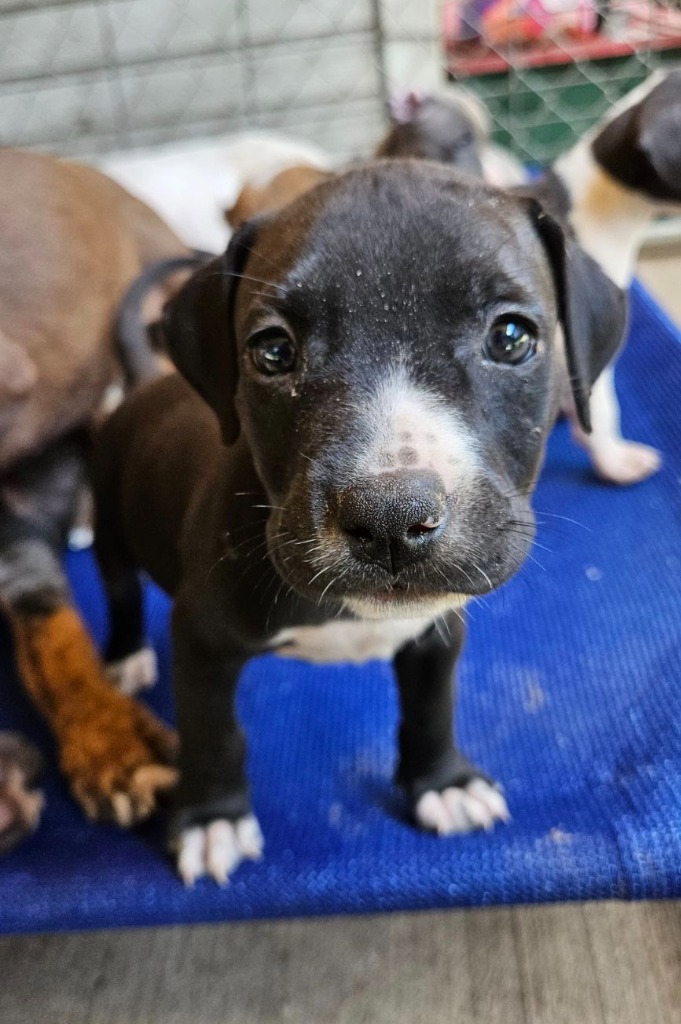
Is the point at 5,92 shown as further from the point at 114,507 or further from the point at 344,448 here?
the point at 344,448

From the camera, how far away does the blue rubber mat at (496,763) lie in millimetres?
1391

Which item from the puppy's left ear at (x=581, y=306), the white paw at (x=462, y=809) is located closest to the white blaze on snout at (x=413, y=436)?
the puppy's left ear at (x=581, y=306)

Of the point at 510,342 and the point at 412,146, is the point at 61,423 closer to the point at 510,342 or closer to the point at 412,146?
the point at 412,146

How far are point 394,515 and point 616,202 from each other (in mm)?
1750

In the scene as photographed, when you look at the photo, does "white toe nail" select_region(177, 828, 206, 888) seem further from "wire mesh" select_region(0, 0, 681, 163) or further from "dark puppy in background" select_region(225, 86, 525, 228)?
"wire mesh" select_region(0, 0, 681, 163)

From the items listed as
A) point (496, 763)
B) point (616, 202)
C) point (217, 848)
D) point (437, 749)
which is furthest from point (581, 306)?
point (616, 202)

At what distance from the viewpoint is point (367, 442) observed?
1004 mm

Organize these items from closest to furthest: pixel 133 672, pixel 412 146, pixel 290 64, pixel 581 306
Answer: pixel 581 306 → pixel 133 672 → pixel 412 146 → pixel 290 64

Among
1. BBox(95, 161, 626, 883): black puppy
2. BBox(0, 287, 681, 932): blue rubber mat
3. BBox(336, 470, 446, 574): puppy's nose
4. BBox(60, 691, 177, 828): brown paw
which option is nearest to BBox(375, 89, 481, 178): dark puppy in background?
BBox(0, 287, 681, 932): blue rubber mat

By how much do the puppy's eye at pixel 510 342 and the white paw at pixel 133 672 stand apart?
1.12 m

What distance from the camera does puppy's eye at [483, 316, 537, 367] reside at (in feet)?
3.68

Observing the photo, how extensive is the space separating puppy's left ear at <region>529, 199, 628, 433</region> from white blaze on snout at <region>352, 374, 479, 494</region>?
0.34m

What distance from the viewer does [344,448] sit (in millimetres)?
1014

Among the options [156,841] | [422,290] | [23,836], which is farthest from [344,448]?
[23,836]
